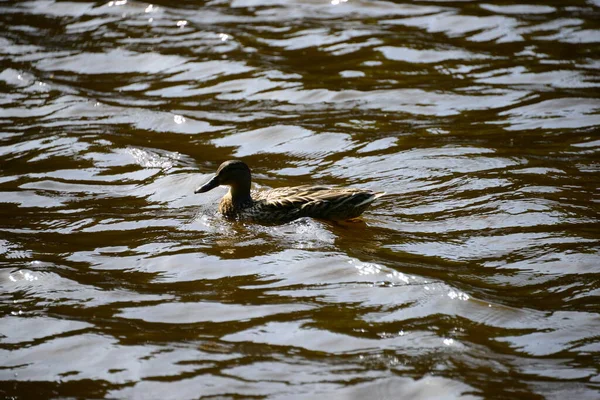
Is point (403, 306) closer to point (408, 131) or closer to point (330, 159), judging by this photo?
point (330, 159)

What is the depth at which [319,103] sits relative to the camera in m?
11.6

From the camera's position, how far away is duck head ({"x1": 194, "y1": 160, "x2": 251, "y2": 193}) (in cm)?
855

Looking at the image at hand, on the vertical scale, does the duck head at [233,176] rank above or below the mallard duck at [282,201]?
above

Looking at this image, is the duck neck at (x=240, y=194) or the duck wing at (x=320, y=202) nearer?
the duck wing at (x=320, y=202)

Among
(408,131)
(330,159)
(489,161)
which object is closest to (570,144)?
(489,161)

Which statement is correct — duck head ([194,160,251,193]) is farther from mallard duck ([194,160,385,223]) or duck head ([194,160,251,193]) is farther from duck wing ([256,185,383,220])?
duck wing ([256,185,383,220])

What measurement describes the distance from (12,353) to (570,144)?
625 cm

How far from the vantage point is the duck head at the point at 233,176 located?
28.0ft

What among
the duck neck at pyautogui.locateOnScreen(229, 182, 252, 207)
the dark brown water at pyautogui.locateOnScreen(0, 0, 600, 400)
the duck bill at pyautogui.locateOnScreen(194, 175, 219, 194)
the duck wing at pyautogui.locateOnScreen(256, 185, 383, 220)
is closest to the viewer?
the dark brown water at pyautogui.locateOnScreen(0, 0, 600, 400)

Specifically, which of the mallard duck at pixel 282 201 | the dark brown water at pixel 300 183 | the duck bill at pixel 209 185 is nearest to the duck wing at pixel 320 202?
the mallard duck at pixel 282 201

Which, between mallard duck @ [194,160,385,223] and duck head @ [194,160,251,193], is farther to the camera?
duck head @ [194,160,251,193]

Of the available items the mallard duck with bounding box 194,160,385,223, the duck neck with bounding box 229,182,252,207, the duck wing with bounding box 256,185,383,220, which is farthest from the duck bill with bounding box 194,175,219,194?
the duck wing with bounding box 256,185,383,220

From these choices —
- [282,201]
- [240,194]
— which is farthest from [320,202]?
[240,194]

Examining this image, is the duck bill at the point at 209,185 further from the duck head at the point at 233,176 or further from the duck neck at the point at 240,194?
Answer: the duck neck at the point at 240,194
